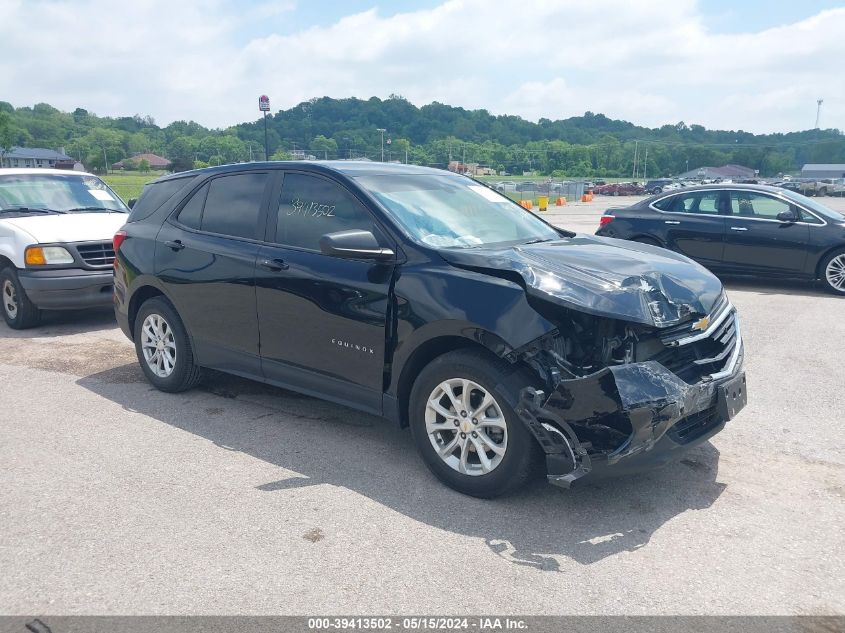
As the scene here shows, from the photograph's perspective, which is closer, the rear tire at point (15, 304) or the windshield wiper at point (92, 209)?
the rear tire at point (15, 304)

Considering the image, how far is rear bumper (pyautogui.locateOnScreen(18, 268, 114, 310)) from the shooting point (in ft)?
26.6

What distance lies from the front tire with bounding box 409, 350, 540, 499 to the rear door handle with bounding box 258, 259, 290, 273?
4.49 feet

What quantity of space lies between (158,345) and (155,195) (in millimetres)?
1289

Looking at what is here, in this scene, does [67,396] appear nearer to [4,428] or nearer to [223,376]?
[4,428]

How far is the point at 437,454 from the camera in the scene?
4070 millimetres

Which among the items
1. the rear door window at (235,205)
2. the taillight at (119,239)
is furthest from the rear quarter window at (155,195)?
the rear door window at (235,205)

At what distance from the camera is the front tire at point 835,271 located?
10266 mm

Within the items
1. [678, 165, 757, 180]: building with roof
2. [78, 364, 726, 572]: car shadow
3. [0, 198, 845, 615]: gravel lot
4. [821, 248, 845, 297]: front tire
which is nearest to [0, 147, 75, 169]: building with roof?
[678, 165, 757, 180]: building with roof

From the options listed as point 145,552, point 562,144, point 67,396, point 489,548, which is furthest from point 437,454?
point 562,144

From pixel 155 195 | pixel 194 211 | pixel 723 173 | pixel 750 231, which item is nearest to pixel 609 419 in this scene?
pixel 194 211

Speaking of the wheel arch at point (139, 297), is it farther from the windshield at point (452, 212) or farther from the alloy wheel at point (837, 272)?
the alloy wheel at point (837, 272)

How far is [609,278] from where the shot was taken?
3918mm

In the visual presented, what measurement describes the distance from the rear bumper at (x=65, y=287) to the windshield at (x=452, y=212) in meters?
4.61

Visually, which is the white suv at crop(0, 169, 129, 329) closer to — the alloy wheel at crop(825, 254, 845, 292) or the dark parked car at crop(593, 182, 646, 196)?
the alloy wheel at crop(825, 254, 845, 292)
